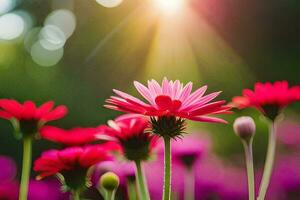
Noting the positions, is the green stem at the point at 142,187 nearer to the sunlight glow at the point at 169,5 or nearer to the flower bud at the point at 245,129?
the flower bud at the point at 245,129

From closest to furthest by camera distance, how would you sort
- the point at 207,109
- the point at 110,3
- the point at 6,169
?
the point at 207,109 < the point at 6,169 < the point at 110,3

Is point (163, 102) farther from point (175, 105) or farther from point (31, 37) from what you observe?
point (31, 37)

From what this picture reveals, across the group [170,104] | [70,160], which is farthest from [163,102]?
[70,160]

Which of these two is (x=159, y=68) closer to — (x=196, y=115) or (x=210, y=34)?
(x=210, y=34)

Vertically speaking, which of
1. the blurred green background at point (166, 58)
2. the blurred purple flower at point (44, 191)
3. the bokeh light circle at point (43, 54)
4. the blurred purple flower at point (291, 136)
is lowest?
the blurred purple flower at point (44, 191)

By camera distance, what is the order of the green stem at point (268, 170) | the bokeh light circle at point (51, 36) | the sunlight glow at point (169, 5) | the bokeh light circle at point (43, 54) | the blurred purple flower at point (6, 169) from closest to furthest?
the green stem at point (268, 170), the blurred purple flower at point (6, 169), the sunlight glow at point (169, 5), the bokeh light circle at point (43, 54), the bokeh light circle at point (51, 36)

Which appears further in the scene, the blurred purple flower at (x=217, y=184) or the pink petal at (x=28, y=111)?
the blurred purple flower at (x=217, y=184)

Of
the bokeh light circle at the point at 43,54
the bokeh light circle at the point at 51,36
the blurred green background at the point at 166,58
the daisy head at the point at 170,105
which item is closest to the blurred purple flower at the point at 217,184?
the daisy head at the point at 170,105
